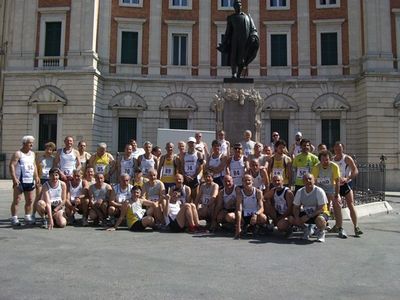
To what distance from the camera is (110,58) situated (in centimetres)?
3106

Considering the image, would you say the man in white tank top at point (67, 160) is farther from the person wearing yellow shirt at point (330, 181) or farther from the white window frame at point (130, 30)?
the white window frame at point (130, 30)

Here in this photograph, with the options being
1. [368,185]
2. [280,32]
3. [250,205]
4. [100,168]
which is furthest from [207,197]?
[280,32]

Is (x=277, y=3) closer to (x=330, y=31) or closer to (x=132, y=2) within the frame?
(x=330, y=31)

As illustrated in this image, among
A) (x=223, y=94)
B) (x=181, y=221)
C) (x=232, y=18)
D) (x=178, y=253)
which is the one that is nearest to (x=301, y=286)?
(x=178, y=253)

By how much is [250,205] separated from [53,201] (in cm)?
435

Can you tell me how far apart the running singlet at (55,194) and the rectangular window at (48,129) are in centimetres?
2103

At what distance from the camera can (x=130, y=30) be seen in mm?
31516

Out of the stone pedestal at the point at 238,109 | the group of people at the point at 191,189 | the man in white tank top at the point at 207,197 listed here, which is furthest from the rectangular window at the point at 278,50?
the man in white tank top at the point at 207,197

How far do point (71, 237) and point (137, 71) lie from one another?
948 inches

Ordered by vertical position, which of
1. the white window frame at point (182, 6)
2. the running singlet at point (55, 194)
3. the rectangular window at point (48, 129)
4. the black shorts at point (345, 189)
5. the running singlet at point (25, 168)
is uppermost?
the white window frame at point (182, 6)

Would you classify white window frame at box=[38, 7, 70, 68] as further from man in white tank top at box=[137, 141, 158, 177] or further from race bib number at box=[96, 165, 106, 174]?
man in white tank top at box=[137, 141, 158, 177]

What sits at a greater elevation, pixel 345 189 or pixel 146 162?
pixel 146 162

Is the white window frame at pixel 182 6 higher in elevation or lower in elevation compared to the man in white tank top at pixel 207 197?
higher

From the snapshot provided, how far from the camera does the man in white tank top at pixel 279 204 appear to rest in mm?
→ 8844
